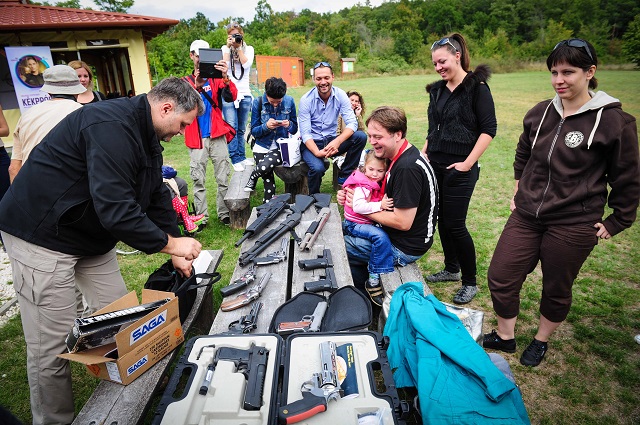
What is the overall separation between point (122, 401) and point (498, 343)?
9.66 ft

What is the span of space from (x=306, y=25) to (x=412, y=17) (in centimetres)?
2032

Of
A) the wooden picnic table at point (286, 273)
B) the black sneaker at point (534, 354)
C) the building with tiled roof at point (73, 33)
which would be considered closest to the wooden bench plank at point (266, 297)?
the wooden picnic table at point (286, 273)

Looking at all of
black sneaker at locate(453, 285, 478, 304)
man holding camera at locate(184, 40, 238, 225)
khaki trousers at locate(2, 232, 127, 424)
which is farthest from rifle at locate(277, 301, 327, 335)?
man holding camera at locate(184, 40, 238, 225)

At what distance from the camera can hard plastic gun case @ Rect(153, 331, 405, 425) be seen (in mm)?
1773

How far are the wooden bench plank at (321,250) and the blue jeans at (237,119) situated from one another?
3002 millimetres

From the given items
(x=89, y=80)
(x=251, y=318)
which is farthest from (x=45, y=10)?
(x=251, y=318)

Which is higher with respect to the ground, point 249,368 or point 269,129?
point 269,129

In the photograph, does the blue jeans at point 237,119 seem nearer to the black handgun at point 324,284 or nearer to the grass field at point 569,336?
the grass field at point 569,336

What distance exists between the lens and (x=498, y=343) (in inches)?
131

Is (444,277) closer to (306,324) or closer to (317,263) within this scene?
(317,263)

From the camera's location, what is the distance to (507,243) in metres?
3.10

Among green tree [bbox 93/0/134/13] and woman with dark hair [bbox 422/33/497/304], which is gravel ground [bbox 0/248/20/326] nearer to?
woman with dark hair [bbox 422/33/497/304]

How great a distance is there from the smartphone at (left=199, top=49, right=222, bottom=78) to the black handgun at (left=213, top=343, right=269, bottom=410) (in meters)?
4.39

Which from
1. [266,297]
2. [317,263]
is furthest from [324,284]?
[266,297]
